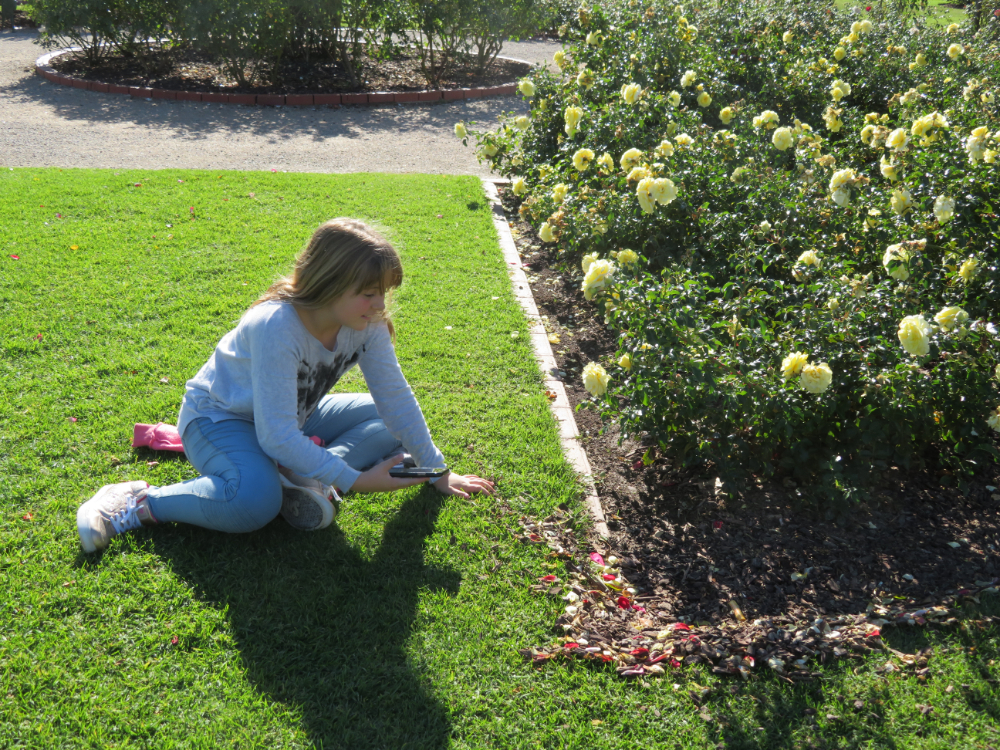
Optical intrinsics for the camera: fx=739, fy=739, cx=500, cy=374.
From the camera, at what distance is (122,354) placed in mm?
3883

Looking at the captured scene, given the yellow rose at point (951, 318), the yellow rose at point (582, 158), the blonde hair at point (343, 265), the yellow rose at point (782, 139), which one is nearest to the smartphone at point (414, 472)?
the blonde hair at point (343, 265)

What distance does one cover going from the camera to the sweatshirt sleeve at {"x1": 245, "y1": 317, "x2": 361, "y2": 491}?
251 centimetres

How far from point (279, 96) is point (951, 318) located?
9012mm

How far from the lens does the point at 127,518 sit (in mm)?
2697

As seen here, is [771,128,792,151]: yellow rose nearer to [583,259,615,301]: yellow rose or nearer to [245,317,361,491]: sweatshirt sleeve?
[583,259,615,301]: yellow rose

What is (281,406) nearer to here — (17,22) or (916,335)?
(916,335)

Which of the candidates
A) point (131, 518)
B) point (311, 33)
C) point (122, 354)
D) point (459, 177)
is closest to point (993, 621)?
point (131, 518)

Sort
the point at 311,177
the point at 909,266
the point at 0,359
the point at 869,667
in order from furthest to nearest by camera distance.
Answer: the point at 311,177
the point at 0,359
the point at 909,266
the point at 869,667

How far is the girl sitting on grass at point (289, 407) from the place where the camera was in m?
2.52

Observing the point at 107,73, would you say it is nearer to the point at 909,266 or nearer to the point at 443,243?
the point at 443,243

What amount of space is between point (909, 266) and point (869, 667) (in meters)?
1.59

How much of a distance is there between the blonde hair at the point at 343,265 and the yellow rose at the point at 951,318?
1.92 meters

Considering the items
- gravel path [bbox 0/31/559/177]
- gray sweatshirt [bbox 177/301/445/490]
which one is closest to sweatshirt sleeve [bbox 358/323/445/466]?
gray sweatshirt [bbox 177/301/445/490]

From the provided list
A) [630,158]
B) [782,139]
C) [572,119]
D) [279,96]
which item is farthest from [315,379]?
[279,96]
